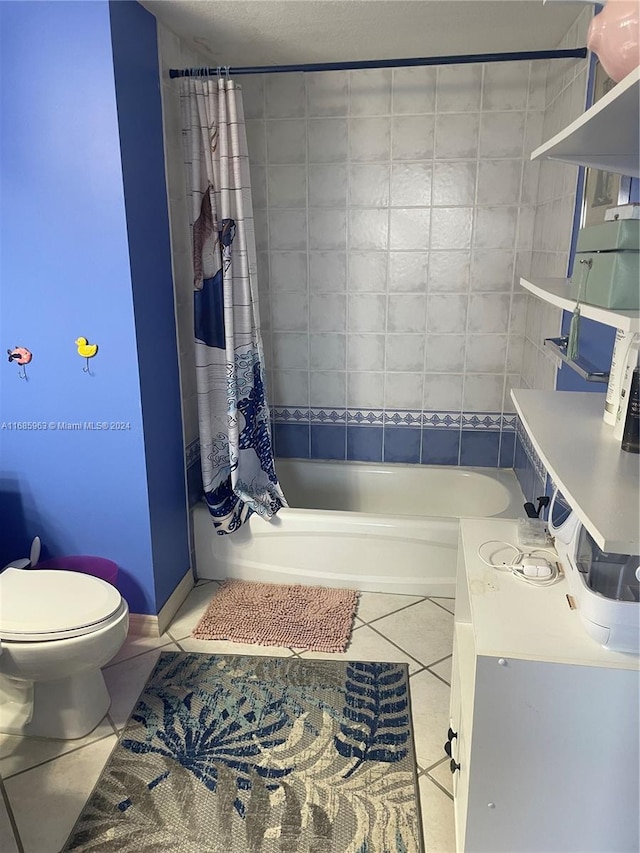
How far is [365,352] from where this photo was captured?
315 centimetres

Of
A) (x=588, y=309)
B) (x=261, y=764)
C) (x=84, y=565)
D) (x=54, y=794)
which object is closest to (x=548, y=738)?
(x=588, y=309)

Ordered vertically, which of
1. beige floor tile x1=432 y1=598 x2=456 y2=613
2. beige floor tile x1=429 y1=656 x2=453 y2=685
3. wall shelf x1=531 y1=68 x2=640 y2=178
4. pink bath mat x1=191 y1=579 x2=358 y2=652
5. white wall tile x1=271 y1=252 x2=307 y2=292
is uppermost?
wall shelf x1=531 y1=68 x2=640 y2=178

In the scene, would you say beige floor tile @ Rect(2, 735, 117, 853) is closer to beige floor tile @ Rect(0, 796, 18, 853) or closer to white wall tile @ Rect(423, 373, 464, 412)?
beige floor tile @ Rect(0, 796, 18, 853)

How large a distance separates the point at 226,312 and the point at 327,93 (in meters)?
1.18

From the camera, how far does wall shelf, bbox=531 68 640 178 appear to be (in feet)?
2.98

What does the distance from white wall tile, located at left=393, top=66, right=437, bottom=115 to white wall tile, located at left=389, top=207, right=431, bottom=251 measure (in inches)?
16.7

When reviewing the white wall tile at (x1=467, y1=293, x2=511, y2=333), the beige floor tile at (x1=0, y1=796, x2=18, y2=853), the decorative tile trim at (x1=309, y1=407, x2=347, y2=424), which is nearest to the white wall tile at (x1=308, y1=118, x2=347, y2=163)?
the white wall tile at (x1=467, y1=293, x2=511, y2=333)

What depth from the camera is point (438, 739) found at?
77.3 inches

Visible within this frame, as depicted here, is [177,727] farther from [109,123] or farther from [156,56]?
[156,56]

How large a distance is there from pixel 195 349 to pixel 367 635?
4.30 feet

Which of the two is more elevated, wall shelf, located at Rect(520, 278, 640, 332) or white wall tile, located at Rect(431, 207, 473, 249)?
white wall tile, located at Rect(431, 207, 473, 249)

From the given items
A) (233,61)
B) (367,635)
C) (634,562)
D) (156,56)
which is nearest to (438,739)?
(367,635)

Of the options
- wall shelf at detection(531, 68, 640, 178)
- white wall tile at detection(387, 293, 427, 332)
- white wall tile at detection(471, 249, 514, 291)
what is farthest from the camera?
white wall tile at detection(387, 293, 427, 332)

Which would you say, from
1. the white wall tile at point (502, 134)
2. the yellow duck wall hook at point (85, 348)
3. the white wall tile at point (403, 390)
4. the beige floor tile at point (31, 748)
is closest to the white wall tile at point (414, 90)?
the white wall tile at point (502, 134)
